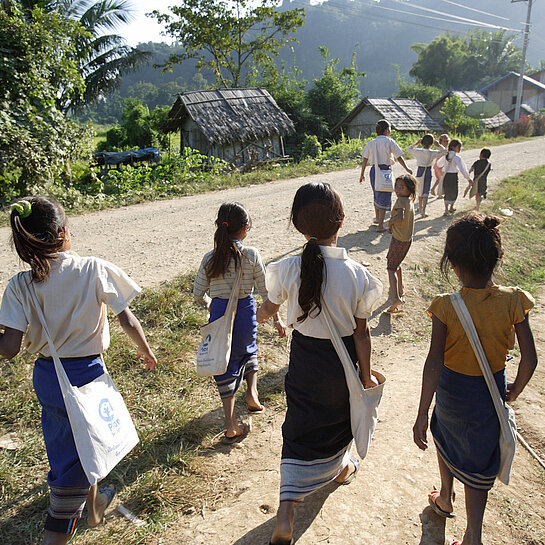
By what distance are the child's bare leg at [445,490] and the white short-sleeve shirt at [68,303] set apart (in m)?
1.75

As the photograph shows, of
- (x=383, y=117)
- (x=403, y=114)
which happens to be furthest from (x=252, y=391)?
(x=403, y=114)

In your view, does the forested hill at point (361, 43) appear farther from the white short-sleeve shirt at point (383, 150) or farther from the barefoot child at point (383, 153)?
the white short-sleeve shirt at point (383, 150)

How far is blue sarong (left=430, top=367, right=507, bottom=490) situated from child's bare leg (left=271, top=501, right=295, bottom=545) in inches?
30.4

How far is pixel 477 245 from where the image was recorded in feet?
6.41

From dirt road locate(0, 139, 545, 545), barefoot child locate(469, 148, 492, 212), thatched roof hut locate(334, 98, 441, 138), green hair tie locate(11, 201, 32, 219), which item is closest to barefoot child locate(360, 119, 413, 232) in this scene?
dirt road locate(0, 139, 545, 545)

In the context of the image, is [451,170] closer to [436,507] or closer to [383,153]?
[383,153]

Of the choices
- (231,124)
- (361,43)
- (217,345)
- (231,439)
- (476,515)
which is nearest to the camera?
(476,515)

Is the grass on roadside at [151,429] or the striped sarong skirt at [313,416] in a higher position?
the striped sarong skirt at [313,416]

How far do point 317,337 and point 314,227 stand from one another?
20.4 inches

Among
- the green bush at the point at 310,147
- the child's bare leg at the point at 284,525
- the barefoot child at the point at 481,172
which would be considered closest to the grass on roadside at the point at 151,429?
the child's bare leg at the point at 284,525

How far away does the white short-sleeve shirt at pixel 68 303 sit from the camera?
6.54 feet

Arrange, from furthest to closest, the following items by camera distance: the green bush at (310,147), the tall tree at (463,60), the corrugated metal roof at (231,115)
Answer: the tall tree at (463,60)
the green bush at (310,147)
the corrugated metal roof at (231,115)

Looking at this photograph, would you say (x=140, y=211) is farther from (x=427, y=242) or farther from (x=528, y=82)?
(x=528, y=82)

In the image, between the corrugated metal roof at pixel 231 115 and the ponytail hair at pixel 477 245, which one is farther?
the corrugated metal roof at pixel 231 115
